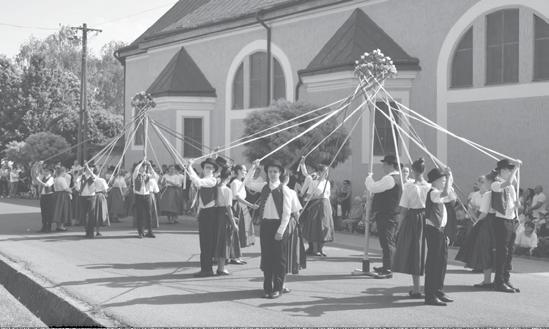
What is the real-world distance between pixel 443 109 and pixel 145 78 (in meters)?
18.0

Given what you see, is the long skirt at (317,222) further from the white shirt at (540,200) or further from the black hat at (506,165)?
the white shirt at (540,200)

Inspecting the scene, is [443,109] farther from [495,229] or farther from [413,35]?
[495,229]

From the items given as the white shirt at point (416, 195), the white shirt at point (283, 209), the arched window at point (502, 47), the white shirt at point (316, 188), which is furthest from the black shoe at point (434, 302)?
the arched window at point (502, 47)

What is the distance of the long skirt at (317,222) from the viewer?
42.2ft

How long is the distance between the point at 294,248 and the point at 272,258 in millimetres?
464

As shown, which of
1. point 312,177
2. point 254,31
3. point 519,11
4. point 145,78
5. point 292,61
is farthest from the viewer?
point 145,78

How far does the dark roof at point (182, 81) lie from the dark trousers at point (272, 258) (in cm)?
1986

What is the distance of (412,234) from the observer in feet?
29.1

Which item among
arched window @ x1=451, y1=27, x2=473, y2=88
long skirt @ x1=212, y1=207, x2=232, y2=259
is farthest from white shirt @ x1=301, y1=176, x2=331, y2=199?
arched window @ x1=451, y1=27, x2=473, y2=88

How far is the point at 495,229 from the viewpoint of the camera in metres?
9.73

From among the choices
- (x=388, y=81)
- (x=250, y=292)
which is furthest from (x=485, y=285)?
(x=388, y=81)

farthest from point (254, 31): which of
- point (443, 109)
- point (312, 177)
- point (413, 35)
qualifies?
point (312, 177)

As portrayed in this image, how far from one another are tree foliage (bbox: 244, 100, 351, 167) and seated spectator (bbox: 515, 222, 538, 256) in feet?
19.7

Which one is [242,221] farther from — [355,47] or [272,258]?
[355,47]
